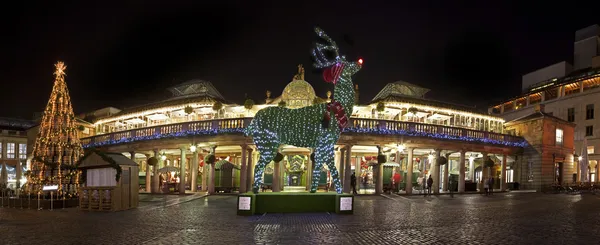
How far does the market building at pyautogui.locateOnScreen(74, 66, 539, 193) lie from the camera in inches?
1299

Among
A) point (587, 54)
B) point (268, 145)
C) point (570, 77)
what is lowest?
point (268, 145)

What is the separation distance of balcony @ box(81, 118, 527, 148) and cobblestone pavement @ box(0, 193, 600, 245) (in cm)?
1352

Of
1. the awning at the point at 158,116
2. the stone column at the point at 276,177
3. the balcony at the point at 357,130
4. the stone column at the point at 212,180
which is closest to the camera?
the balcony at the point at 357,130

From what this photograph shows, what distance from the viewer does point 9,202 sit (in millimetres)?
22703

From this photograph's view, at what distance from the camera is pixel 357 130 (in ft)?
105

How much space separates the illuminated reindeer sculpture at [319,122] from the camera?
1812cm

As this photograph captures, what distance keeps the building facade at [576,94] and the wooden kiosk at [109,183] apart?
124 feet

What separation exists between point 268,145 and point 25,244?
955 cm

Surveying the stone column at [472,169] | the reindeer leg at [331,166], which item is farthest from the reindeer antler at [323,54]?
the stone column at [472,169]

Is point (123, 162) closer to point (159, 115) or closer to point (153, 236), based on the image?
point (153, 236)

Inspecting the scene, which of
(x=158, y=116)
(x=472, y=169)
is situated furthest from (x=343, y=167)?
(x=158, y=116)

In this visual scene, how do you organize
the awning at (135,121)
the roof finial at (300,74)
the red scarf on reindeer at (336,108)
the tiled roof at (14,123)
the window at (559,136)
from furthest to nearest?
the tiled roof at (14,123), the awning at (135,121), the window at (559,136), the roof finial at (300,74), the red scarf on reindeer at (336,108)

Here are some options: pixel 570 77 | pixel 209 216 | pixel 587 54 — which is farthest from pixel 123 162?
pixel 587 54

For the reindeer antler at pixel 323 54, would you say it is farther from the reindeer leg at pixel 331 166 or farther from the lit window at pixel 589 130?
the lit window at pixel 589 130
